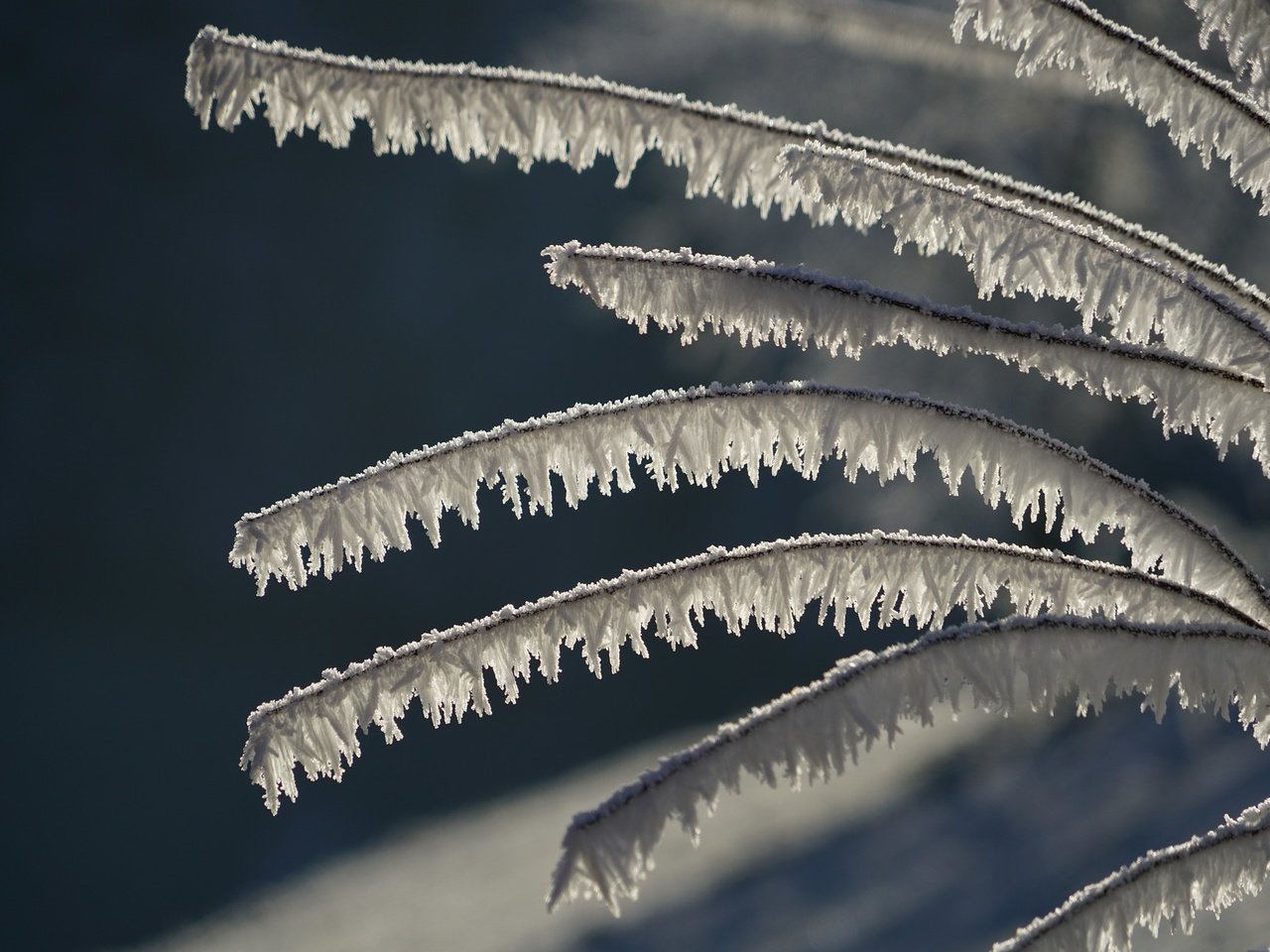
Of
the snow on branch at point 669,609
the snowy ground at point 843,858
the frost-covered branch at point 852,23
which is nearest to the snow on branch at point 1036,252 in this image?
the snow on branch at point 669,609

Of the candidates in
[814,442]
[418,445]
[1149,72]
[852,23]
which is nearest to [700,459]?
[814,442]

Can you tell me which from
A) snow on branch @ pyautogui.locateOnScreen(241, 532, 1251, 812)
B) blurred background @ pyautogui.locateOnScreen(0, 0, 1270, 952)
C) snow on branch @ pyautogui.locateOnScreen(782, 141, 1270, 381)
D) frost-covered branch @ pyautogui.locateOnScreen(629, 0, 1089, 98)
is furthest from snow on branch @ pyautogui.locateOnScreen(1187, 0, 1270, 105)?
blurred background @ pyautogui.locateOnScreen(0, 0, 1270, 952)

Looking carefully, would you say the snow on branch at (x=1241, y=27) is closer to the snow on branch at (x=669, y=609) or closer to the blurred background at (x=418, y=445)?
the snow on branch at (x=669, y=609)

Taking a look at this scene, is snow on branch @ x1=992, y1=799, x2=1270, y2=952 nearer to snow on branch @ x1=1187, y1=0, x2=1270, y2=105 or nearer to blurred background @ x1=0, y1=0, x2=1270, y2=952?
snow on branch @ x1=1187, y1=0, x2=1270, y2=105

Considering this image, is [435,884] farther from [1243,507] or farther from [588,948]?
[1243,507]

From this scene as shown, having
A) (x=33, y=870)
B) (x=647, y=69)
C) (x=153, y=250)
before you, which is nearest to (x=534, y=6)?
(x=647, y=69)
